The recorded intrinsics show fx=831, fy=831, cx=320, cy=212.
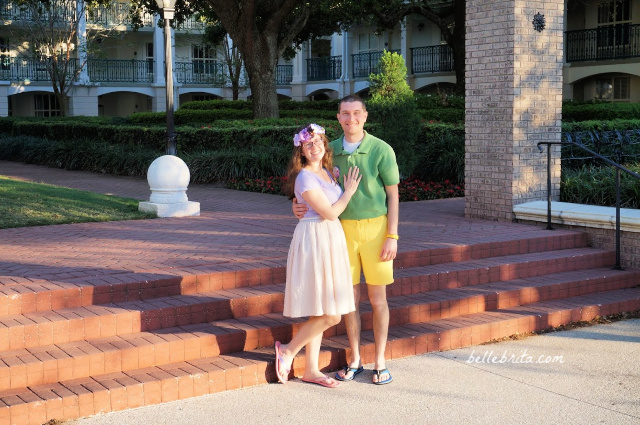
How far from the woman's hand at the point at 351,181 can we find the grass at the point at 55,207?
17.6 ft

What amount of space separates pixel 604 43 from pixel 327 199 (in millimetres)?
28283

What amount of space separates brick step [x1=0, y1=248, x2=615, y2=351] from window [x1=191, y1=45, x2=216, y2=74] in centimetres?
3658

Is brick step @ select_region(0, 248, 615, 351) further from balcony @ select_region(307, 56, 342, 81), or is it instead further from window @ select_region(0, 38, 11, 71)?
window @ select_region(0, 38, 11, 71)

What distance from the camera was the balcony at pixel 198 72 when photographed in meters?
42.4

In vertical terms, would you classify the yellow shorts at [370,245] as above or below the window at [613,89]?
below

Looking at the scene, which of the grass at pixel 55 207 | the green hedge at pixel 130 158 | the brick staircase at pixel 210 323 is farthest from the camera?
the green hedge at pixel 130 158

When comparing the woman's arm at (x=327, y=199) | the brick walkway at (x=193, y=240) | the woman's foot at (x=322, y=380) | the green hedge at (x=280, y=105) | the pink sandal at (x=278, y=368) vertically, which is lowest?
the woman's foot at (x=322, y=380)

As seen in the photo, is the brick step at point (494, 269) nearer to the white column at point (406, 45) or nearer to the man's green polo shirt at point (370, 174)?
the man's green polo shirt at point (370, 174)

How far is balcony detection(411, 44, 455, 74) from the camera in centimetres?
3566

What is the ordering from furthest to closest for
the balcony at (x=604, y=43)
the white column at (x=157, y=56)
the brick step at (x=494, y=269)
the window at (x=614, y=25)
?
the white column at (x=157, y=56), the window at (x=614, y=25), the balcony at (x=604, y=43), the brick step at (x=494, y=269)

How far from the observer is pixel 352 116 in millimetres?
5480

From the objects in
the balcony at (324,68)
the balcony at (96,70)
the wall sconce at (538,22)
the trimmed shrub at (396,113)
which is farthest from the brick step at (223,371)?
the balcony at (324,68)

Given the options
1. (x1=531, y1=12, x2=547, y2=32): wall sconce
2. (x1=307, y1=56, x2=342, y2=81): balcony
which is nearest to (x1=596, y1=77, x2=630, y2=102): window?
(x1=307, y1=56, x2=342, y2=81): balcony

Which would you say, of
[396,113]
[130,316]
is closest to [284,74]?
[396,113]
